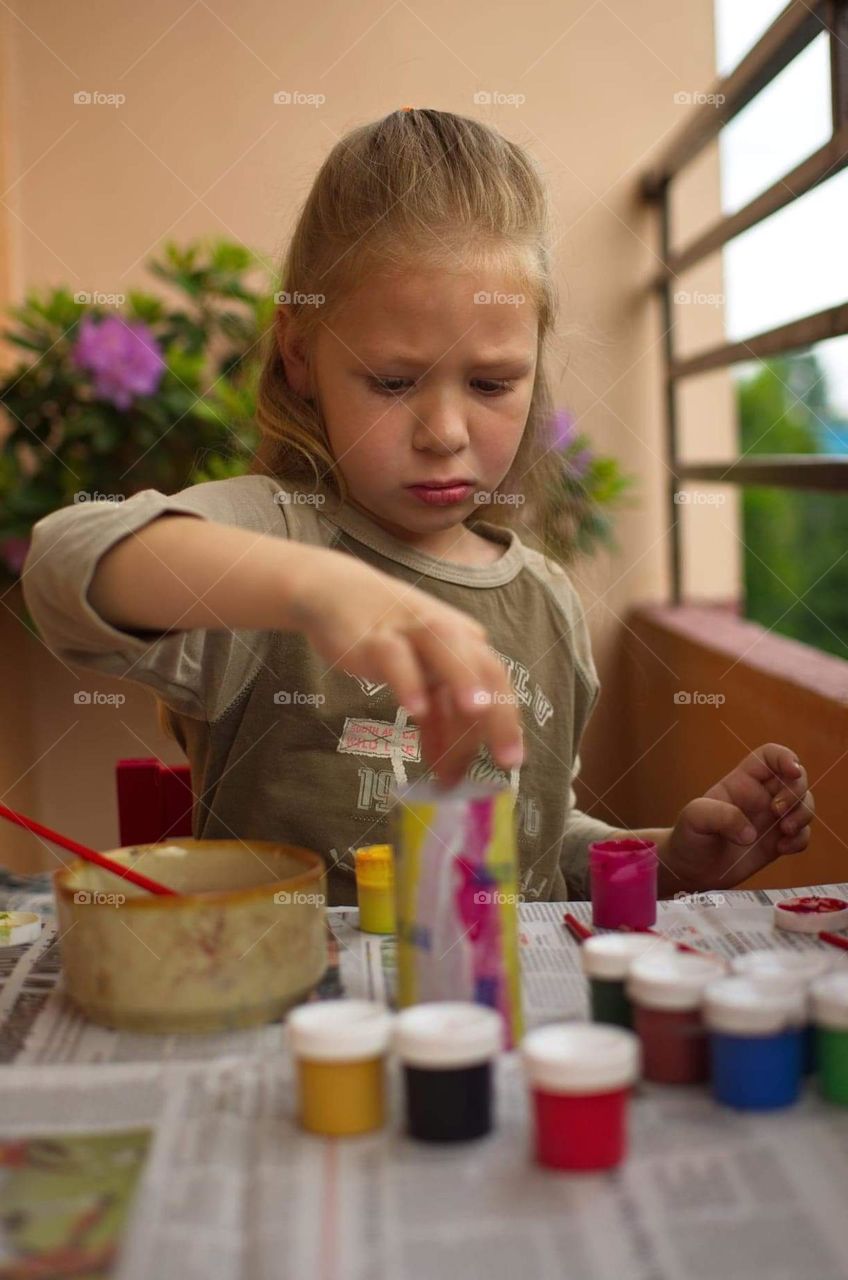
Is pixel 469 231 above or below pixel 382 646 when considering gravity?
above

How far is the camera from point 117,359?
200cm

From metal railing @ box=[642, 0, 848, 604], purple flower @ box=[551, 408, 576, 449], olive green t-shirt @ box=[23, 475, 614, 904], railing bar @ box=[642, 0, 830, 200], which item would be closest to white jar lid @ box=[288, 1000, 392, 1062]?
olive green t-shirt @ box=[23, 475, 614, 904]

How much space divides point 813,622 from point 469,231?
966cm

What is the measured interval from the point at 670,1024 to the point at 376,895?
12.4 inches

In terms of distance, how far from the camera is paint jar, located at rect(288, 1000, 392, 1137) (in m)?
0.58

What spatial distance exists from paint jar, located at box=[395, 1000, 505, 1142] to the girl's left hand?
A: 0.55 m

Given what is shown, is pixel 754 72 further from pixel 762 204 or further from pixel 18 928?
pixel 18 928

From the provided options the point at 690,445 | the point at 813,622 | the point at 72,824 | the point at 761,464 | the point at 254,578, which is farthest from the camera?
the point at 813,622

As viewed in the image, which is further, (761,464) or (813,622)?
(813,622)

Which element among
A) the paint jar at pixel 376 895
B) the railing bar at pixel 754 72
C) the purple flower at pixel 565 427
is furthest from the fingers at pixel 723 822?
the purple flower at pixel 565 427

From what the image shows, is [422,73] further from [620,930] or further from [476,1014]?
[476,1014]

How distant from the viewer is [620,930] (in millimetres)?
879

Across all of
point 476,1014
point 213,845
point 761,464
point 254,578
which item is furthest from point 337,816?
point 761,464

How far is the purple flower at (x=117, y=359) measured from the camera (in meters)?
1.99
